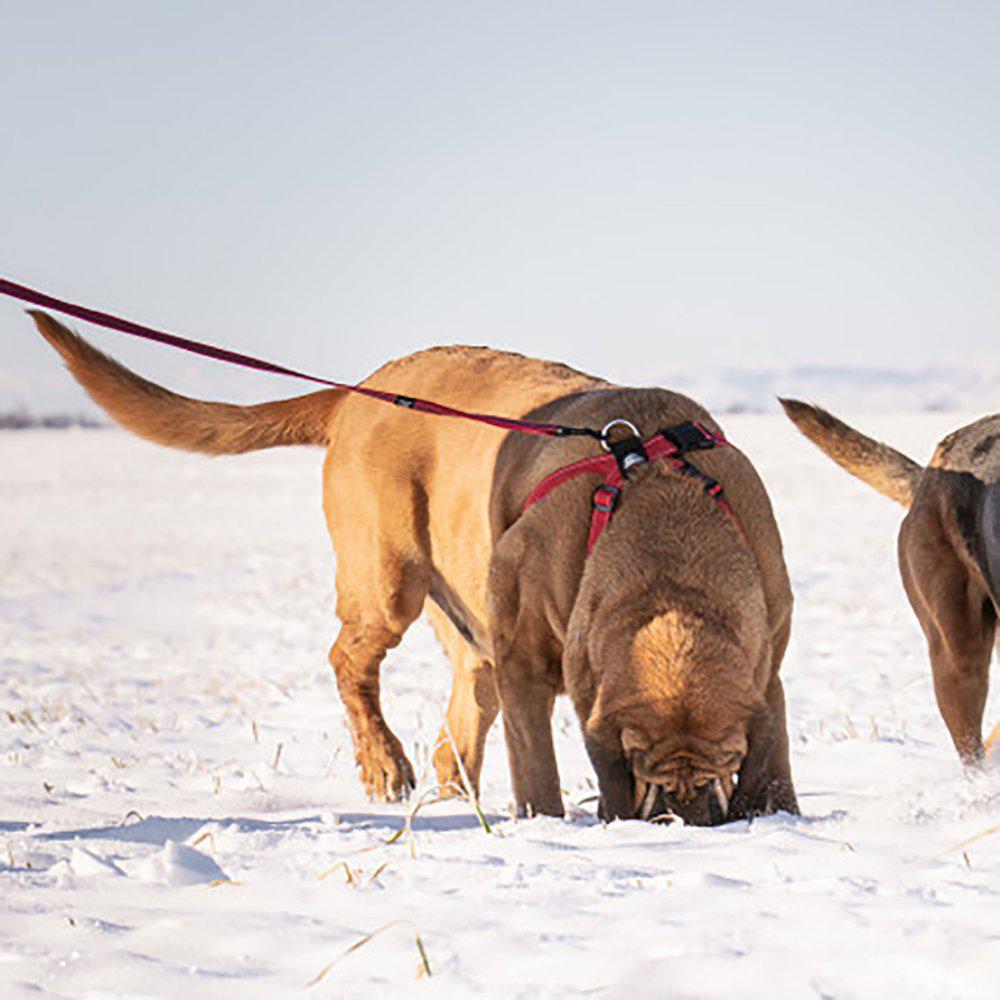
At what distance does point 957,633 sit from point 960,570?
23 cm

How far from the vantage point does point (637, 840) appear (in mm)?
3215

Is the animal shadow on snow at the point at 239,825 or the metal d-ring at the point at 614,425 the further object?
the metal d-ring at the point at 614,425

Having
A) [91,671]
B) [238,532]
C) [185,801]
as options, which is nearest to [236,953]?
[185,801]

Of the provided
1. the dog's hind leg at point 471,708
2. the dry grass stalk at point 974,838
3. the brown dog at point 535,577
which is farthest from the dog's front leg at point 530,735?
the dog's hind leg at point 471,708

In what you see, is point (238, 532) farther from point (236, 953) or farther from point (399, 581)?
point (236, 953)

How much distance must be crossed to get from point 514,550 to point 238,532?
65.0ft

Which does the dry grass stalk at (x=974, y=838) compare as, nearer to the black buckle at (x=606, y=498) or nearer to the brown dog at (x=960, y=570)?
the black buckle at (x=606, y=498)

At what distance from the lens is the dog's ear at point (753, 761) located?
11.5 feet

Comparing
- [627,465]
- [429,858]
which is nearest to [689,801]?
[429,858]

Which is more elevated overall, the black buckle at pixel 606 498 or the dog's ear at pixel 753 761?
the black buckle at pixel 606 498

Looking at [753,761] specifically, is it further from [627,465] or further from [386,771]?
[386,771]

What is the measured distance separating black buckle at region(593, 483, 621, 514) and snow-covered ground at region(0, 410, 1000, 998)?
90 centimetres

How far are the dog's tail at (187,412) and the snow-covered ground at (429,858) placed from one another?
142 cm

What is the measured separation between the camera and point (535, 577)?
4215 mm
